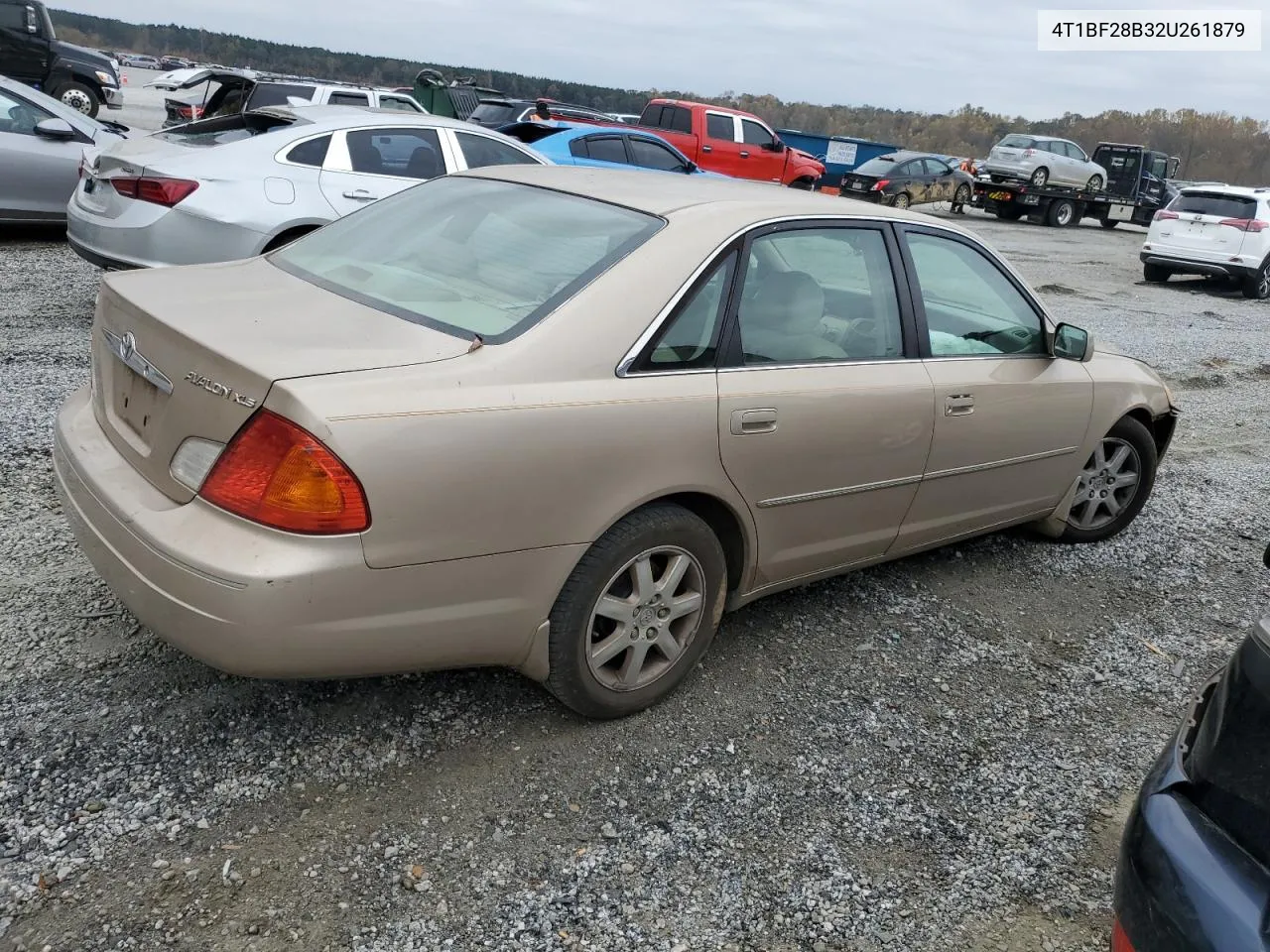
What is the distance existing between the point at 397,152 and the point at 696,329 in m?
5.36

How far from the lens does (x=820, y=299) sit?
11.2 ft

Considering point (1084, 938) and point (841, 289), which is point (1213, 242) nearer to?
point (841, 289)

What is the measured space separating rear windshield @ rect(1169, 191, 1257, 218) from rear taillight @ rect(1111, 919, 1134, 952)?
16736mm

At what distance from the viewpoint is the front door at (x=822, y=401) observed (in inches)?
121

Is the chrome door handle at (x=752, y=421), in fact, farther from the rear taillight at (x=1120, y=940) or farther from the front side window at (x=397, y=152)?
the front side window at (x=397, y=152)

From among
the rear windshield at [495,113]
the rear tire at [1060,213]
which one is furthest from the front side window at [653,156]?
the rear tire at [1060,213]

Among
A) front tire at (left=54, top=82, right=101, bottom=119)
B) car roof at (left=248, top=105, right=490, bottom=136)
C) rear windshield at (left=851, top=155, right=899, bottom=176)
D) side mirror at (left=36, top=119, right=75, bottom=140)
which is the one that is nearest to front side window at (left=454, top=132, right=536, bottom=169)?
car roof at (left=248, top=105, right=490, bottom=136)

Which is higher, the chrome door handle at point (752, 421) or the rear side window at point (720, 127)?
the rear side window at point (720, 127)

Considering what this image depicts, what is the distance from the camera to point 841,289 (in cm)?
349

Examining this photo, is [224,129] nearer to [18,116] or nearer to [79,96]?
[18,116]

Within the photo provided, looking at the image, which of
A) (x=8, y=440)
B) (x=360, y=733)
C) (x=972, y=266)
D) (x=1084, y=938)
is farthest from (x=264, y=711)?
(x=972, y=266)

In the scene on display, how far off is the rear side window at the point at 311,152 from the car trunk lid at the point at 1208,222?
13903 millimetres

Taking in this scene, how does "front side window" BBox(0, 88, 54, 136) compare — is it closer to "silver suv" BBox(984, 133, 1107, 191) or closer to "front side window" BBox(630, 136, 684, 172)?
"front side window" BBox(630, 136, 684, 172)

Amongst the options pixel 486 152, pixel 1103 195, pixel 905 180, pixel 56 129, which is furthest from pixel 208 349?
pixel 1103 195
